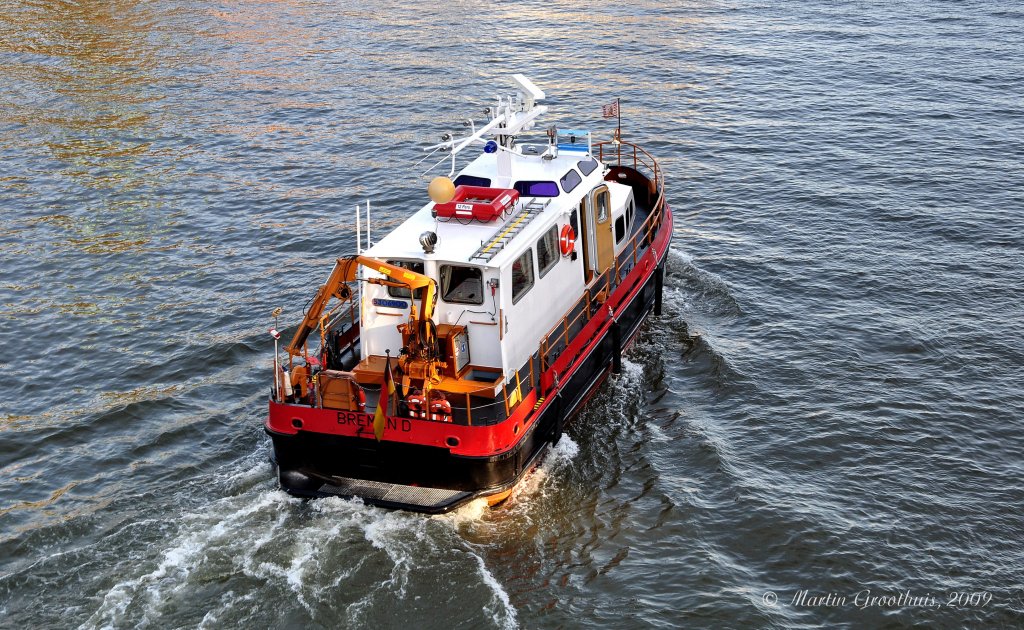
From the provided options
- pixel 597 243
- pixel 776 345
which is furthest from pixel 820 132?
pixel 597 243

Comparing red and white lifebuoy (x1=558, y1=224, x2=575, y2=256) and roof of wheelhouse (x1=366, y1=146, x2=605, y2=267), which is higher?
roof of wheelhouse (x1=366, y1=146, x2=605, y2=267)

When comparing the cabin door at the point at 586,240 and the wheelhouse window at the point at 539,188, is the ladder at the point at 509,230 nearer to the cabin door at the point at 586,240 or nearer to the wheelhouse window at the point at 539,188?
the wheelhouse window at the point at 539,188

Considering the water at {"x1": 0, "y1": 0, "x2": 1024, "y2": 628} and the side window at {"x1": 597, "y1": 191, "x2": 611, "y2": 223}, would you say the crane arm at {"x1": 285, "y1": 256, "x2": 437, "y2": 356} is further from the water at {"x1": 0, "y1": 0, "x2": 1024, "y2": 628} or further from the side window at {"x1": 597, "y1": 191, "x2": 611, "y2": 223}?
the side window at {"x1": 597, "y1": 191, "x2": 611, "y2": 223}

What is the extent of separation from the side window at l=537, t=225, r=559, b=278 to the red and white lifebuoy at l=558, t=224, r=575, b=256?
126mm

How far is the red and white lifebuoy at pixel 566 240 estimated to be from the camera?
19.1m

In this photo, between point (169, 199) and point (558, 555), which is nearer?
point (558, 555)

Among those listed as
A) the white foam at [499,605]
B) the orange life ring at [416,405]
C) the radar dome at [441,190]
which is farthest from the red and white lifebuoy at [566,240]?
the white foam at [499,605]

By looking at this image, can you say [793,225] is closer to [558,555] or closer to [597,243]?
[597,243]

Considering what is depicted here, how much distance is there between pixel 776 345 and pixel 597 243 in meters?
4.57

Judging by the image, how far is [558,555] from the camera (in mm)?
16438

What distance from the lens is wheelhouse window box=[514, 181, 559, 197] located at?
19250 mm

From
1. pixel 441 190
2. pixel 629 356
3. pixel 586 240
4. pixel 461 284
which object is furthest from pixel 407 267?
pixel 629 356

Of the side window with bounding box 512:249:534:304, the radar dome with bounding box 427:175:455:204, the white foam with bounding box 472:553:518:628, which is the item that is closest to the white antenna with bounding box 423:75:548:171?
the radar dome with bounding box 427:175:455:204

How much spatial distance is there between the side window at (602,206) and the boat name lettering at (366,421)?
247 inches
